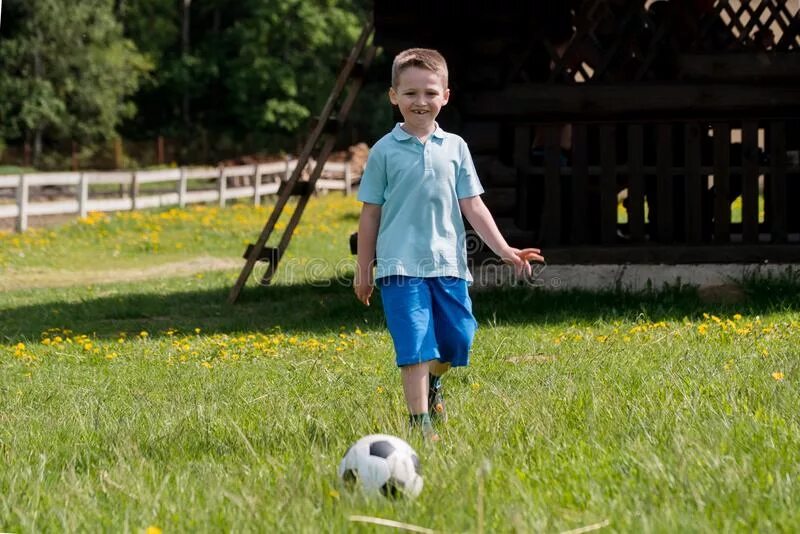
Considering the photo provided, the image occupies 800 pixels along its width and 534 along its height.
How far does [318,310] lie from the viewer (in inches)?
439

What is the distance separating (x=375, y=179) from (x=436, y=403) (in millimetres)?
1041

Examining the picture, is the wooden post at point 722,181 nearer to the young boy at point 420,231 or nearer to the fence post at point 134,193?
the young boy at point 420,231

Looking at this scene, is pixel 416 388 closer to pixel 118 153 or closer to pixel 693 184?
pixel 693 184

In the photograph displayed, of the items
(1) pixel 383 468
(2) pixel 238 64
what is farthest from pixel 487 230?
(2) pixel 238 64

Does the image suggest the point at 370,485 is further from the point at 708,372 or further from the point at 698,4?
the point at 698,4

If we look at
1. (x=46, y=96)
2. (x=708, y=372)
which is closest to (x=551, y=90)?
(x=708, y=372)

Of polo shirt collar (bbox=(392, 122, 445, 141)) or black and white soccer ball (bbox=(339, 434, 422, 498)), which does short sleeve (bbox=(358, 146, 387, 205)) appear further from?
black and white soccer ball (bbox=(339, 434, 422, 498))

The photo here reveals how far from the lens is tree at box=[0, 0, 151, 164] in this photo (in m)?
46.4

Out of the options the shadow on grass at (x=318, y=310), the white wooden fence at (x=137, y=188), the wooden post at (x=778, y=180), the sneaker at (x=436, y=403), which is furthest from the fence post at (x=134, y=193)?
the sneaker at (x=436, y=403)

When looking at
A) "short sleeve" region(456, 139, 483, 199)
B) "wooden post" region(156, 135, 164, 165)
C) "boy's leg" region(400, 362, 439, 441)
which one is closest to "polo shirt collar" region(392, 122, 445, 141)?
"short sleeve" region(456, 139, 483, 199)

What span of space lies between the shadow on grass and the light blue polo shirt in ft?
13.0

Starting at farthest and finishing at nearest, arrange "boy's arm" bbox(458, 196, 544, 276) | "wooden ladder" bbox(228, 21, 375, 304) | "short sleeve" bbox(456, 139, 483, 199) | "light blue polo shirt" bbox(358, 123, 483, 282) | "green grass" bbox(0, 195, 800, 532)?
"wooden ladder" bbox(228, 21, 375, 304), "short sleeve" bbox(456, 139, 483, 199), "boy's arm" bbox(458, 196, 544, 276), "light blue polo shirt" bbox(358, 123, 483, 282), "green grass" bbox(0, 195, 800, 532)

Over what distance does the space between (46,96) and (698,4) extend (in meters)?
38.3

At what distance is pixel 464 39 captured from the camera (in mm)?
11281
